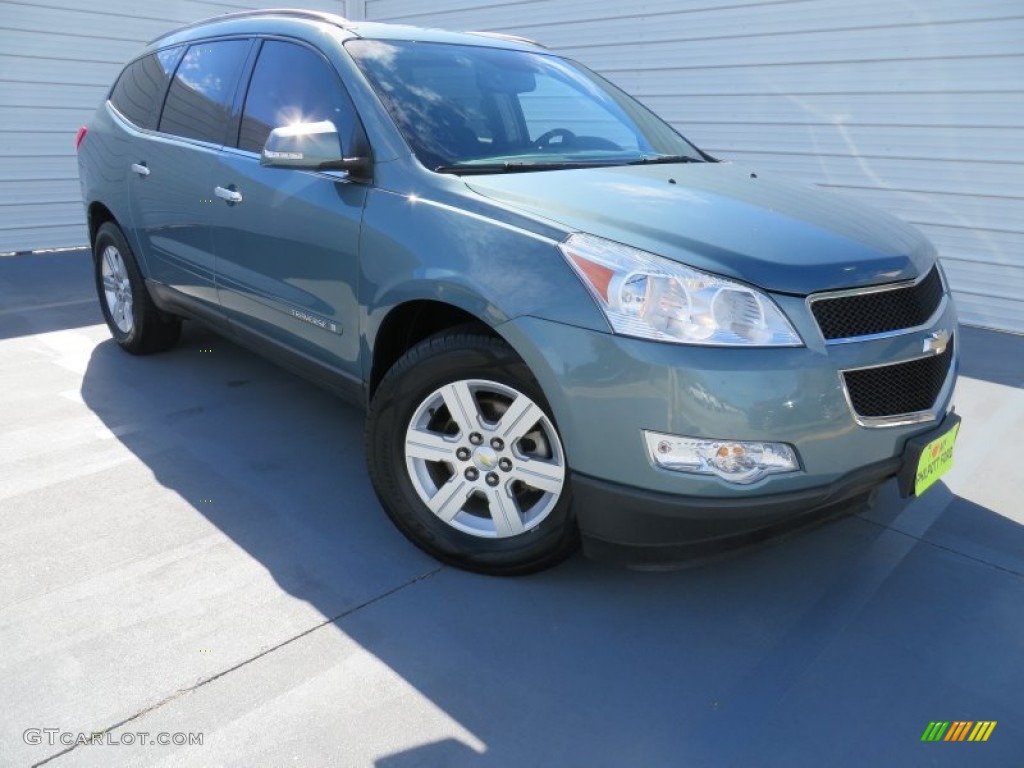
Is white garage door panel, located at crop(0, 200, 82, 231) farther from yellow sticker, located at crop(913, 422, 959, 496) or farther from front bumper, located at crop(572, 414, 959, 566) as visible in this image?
yellow sticker, located at crop(913, 422, 959, 496)

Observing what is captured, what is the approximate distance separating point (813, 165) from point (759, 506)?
5093 mm

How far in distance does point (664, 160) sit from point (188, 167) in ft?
6.84

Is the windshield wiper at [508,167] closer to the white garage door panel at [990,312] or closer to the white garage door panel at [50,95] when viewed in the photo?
the white garage door panel at [990,312]

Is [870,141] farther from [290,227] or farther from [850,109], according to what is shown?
[290,227]

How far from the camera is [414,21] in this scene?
365 inches

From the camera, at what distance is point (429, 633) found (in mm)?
2350

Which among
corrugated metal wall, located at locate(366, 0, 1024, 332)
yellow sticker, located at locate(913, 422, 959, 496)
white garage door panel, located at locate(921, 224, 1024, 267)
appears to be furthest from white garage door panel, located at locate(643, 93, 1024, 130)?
yellow sticker, located at locate(913, 422, 959, 496)

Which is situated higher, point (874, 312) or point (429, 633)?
point (874, 312)

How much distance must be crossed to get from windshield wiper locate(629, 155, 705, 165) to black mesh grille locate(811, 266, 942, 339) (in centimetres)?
112

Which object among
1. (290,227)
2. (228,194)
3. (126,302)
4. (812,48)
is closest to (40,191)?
→ (126,302)

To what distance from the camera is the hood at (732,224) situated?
2.16 m

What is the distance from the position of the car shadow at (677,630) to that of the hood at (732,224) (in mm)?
757

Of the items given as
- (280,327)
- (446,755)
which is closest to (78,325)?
(280,327)

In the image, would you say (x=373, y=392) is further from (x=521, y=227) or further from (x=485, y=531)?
(x=521, y=227)
